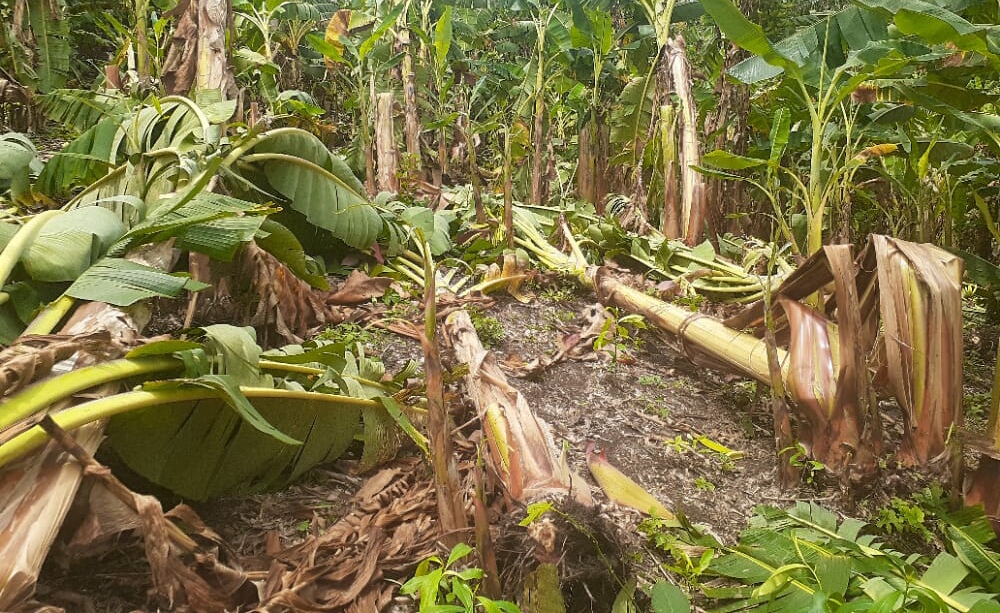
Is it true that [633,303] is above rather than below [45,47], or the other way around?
below

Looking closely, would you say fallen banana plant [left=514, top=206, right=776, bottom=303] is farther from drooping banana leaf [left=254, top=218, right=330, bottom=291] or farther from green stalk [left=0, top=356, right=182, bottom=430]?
green stalk [left=0, top=356, right=182, bottom=430]

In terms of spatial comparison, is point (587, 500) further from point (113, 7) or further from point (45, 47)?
point (113, 7)

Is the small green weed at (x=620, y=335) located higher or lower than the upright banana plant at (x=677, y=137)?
lower

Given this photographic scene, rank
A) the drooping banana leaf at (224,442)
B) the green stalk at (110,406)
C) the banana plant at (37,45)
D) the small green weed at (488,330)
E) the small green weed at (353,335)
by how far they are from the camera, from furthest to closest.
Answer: the banana plant at (37,45) → the small green weed at (488,330) → the small green weed at (353,335) → the drooping banana leaf at (224,442) → the green stalk at (110,406)

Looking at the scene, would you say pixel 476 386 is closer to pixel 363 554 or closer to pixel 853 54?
pixel 363 554

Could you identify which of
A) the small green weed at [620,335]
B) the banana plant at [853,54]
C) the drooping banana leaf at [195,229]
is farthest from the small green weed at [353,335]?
the banana plant at [853,54]

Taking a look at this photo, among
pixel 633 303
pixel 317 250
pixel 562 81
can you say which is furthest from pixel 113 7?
pixel 633 303

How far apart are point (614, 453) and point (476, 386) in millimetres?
488

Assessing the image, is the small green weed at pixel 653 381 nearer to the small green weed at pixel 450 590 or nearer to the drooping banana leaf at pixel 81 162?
the small green weed at pixel 450 590

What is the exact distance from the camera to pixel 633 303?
2.82 metres

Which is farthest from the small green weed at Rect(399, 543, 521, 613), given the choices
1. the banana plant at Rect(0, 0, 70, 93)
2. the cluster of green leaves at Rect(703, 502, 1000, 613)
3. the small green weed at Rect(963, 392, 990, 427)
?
the banana plant at Rect(0, 0, 70, 93)

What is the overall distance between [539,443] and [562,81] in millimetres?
4541

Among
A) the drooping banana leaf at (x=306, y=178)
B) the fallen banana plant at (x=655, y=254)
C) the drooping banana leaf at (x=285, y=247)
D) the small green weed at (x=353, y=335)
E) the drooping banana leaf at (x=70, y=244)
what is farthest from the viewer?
the fallen banana plant at (x=655, y=254)

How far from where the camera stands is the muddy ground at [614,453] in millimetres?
1080
